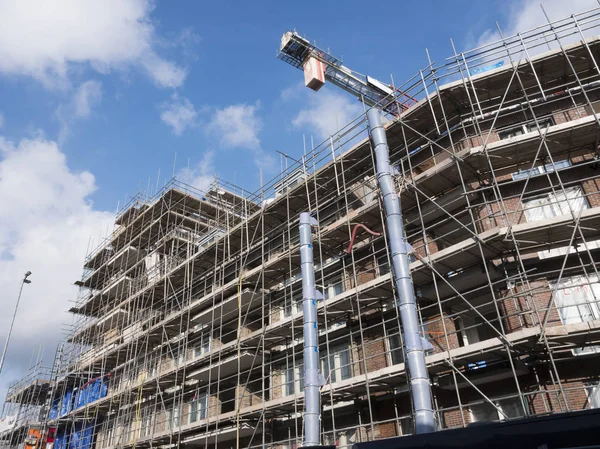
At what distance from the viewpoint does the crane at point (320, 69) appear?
1533 inches

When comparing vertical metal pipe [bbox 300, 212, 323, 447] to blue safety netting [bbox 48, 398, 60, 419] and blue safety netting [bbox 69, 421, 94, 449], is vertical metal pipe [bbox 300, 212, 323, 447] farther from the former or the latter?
blue safety netting [bbox 48, 398, 60, 419]

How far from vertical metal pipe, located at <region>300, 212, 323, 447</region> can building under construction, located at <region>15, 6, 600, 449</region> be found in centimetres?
51

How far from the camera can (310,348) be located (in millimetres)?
16859

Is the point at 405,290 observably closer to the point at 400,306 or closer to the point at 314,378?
the point at 400,306

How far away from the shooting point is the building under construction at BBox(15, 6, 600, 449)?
1389 cm

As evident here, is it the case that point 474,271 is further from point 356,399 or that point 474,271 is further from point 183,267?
point 183,267

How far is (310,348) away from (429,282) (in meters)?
4.56

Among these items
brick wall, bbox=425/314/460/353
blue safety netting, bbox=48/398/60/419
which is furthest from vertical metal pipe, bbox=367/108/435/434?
blue safety netting, bbox=48/398/60/419

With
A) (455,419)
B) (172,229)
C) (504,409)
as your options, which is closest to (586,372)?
(504,409)

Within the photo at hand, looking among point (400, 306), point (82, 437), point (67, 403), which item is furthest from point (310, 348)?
point (67, 403)

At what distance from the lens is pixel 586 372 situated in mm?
12945

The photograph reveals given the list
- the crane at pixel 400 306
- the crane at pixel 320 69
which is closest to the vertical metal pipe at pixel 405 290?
the crane at pixel 400 306

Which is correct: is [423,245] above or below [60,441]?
above

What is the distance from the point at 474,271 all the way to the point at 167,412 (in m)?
17.7
